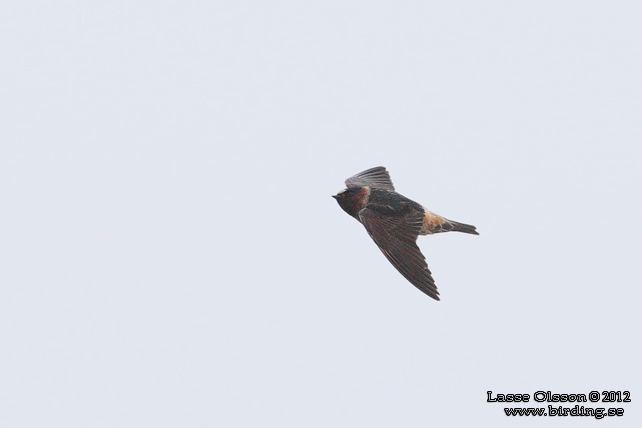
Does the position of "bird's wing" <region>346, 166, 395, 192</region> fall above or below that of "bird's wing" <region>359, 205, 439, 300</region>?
above

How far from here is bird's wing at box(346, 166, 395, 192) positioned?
1496 cm

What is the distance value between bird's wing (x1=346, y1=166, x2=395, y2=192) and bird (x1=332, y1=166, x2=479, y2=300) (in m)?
0.02

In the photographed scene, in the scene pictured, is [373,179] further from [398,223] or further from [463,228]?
[398,223]

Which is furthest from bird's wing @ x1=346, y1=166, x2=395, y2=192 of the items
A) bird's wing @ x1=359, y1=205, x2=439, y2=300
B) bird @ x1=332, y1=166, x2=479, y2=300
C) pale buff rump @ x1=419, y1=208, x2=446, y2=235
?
bird's wing @ x1=359, y1=205, x2=439, y2=300

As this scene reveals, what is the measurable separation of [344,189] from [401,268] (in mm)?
2327

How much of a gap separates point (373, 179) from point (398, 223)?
8.24ft

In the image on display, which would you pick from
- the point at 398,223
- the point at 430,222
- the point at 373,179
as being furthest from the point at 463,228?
the point at 373,179

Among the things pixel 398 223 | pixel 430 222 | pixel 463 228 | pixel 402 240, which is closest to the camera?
pixel 402 240

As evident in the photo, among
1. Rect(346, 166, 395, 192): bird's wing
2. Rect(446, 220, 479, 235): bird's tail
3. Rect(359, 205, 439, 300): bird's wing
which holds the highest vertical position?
Rect(346, 166, 395, 192): bird's wing

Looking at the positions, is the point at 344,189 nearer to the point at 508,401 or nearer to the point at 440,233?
the point at 440,233

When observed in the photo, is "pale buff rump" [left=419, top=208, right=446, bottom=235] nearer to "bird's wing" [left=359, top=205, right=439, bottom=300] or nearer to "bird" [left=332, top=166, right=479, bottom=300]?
"bird" [left=332, top=166, right=479, bottom=300]

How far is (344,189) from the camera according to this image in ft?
46.3

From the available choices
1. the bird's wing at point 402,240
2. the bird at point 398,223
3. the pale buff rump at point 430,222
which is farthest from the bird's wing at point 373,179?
the bird's wing at point 402,240

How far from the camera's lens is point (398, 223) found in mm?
13070
